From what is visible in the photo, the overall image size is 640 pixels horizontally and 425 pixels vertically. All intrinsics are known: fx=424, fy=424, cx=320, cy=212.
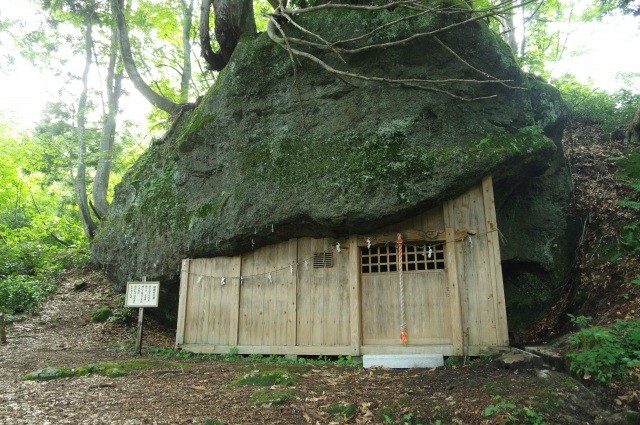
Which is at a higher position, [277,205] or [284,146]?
[284,146]

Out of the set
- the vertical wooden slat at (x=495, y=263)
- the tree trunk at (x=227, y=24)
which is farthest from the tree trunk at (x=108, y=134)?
the vertical wooden slat at (x=495, y=263)

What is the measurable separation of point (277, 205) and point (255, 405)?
4.37m

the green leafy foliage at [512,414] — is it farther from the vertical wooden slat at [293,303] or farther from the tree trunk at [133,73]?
the tree trunk at [133,73]

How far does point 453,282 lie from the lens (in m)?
7.96

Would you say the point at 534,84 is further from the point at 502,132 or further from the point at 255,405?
the point at 255,405

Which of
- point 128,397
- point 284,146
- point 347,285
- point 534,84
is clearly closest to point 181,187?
point 284,146

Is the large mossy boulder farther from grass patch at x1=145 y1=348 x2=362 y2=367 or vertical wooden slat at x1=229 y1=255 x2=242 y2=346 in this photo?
grass patch at x1=145 y1=348 x2=362 y2=367

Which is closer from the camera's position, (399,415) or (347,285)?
(399,415)

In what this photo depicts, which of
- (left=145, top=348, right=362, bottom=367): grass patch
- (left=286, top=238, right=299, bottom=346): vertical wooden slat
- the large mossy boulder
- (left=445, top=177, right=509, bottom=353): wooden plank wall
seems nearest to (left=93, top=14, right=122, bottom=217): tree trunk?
the large mossy boulder

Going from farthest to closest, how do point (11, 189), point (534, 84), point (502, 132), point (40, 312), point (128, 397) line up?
point (11, 189) → point (40, 312) → point (534, 84) → point (502, 132) → point (128, 397)

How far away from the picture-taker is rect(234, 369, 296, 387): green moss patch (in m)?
6.29

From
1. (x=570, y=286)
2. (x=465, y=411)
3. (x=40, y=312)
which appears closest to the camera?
(x=465, y=411)

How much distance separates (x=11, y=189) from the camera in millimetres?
20109

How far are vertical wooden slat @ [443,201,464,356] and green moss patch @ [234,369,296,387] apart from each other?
312 cm
